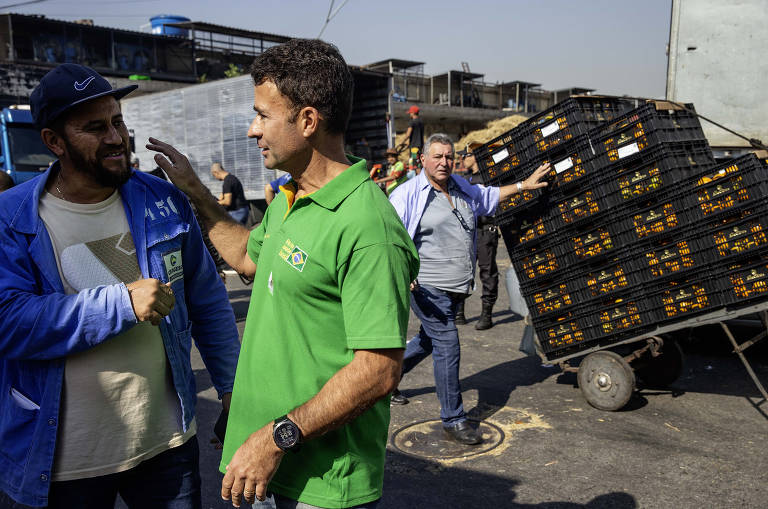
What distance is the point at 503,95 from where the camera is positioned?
43.1 metres

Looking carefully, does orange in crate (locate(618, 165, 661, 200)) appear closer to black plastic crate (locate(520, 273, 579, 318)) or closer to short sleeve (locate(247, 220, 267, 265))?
black plastic crate (locate(520, 273, 579, 318))

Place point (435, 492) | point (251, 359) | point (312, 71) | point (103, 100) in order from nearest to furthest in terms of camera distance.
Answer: point (312, 71) < point (251, 359) < point (103, 100) < point (435, 492)

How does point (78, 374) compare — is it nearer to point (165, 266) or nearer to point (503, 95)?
point (165, 266)

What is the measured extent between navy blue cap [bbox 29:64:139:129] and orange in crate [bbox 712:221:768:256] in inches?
169

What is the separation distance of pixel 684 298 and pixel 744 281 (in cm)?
43

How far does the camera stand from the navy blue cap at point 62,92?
217 cm

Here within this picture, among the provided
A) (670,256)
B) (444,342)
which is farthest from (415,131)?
(444,342)

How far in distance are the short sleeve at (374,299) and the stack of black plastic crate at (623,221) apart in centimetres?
383

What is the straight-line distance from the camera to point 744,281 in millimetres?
4707

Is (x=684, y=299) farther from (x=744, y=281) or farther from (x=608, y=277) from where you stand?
(x=608, y=277)

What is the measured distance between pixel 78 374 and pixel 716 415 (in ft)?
16.3

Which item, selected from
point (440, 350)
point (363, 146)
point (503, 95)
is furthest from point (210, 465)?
point (503, 95)

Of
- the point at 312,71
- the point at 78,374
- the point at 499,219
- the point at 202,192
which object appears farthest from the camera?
the point at 499,219

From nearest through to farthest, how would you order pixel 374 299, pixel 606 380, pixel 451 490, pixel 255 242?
pixel 374 299
pixel 255 242
pixel 451 490
pixel 606 380
